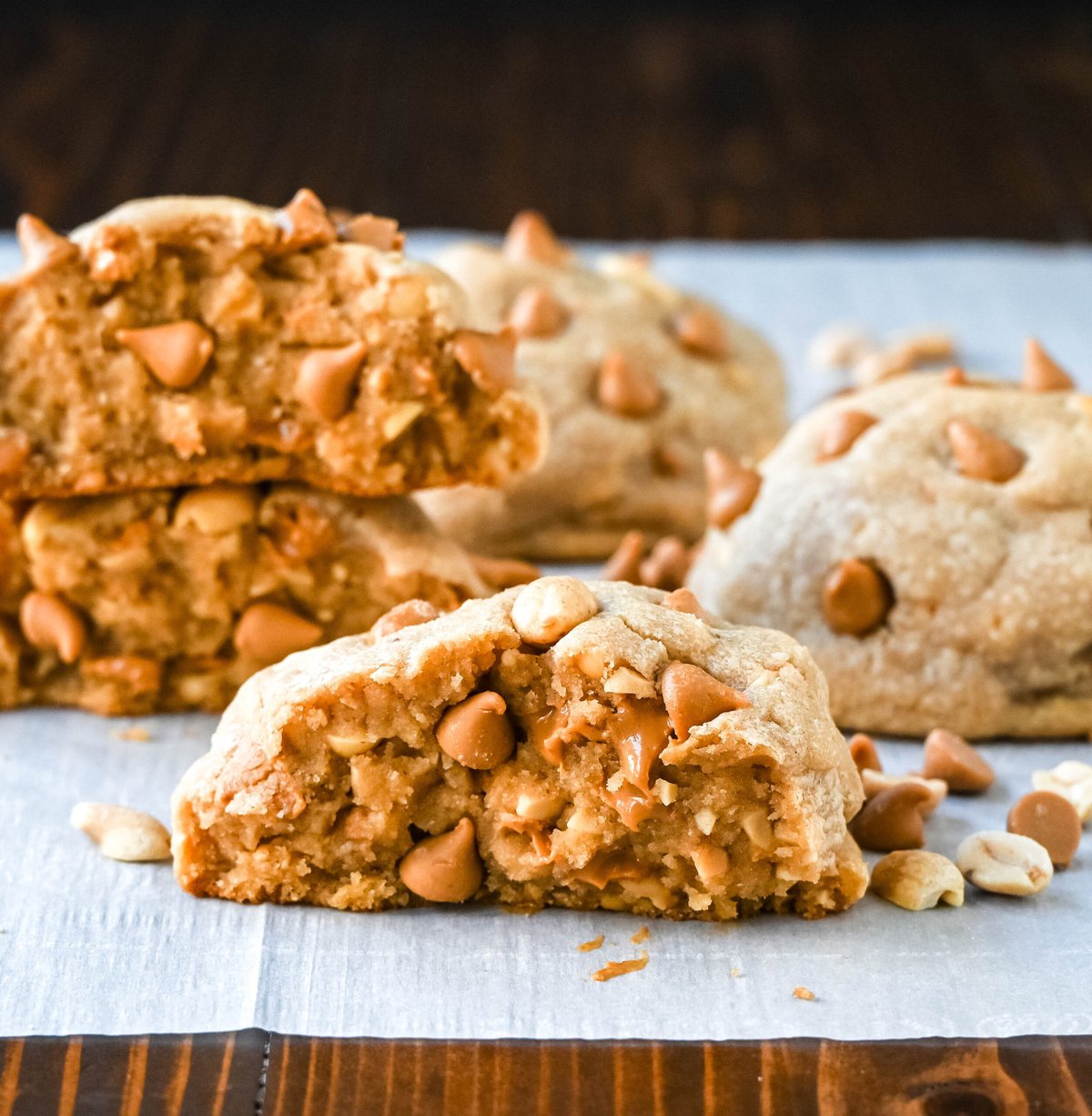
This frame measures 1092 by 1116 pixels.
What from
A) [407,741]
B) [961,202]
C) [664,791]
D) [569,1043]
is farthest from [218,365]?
[961,202]

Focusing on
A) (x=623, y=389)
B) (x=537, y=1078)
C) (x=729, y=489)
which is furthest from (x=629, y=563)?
(x=537, y=1078)

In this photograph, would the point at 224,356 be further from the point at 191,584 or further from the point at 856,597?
the point at 856,597

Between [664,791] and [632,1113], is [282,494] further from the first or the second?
[632,1113]

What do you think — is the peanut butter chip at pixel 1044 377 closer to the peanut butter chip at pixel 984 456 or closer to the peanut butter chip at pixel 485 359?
the peanut butter chip at pixel 984 456

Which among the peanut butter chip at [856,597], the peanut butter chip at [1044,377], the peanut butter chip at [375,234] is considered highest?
the peanut butter chip at [375,234]

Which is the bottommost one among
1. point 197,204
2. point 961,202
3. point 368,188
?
point 368,188

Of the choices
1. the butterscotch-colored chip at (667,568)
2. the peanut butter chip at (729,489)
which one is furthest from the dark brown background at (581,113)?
the peanut butter chip at (729,489)
